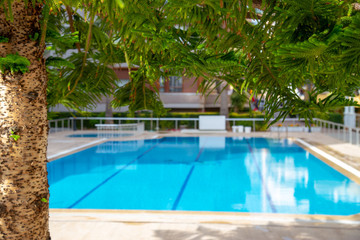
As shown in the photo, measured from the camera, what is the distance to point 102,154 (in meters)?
13.9

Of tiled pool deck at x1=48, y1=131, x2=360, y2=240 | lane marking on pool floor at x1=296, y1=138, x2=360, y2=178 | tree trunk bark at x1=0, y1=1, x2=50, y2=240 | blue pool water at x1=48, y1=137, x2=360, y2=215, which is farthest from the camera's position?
lane marking on pool floor at x1=296, y1=138, x2=360, y2=178

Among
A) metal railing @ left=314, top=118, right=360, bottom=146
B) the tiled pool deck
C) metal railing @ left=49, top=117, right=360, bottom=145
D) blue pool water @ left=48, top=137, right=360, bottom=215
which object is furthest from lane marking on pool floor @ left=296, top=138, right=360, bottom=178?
the tiled pool deck

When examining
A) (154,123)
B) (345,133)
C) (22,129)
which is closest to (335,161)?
(345,133)

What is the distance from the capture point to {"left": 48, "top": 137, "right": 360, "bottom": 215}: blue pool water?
7914 millimetres

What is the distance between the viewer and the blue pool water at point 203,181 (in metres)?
7.91

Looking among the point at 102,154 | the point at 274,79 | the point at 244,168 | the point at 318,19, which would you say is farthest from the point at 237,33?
the point at 102,154

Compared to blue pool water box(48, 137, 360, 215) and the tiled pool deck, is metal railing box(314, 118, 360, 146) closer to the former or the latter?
blue pool water box(48, 137, 360, 215)

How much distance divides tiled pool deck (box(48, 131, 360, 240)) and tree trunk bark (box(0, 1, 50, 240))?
3.45 meters

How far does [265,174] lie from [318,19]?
10.0m

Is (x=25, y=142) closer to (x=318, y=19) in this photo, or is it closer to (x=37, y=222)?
(x=37, y=222)

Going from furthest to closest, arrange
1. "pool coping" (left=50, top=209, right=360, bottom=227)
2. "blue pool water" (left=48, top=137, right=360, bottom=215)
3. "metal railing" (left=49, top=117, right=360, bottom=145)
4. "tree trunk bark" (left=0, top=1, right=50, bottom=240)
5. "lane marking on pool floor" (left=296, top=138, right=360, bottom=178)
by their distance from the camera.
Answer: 1. "metal railing" (left=49, top=117, right=360, bottom=145)
2. "lane marking on pool floor" (left=296, top=138, right=360, bottom=178)
3. "blue pool water" (left=48, top=137, right=360, bottom=215)
4. "pool coping" (left=50, top=209, right=360, bottom=227)
5. "tree trunk bark" (left=0, top=1, right=50, bottom=240)

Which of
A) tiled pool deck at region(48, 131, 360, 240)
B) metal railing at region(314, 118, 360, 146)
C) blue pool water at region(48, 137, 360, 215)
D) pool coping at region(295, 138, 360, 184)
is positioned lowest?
blue pool water at region(48, 137, 360, 215)

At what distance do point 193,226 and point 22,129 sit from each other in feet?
13.6

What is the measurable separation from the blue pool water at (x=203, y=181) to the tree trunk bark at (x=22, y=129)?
6488 mm
